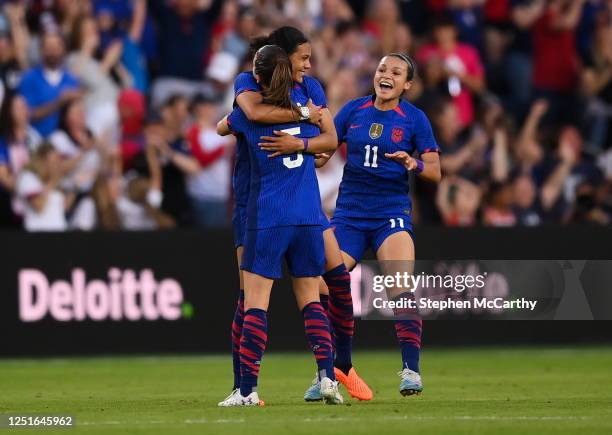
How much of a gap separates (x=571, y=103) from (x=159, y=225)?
6.35 metres

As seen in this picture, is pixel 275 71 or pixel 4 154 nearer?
pixel 275 71

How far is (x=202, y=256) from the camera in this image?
51.9 ft

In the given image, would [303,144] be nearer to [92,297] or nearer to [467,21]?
[92,297]

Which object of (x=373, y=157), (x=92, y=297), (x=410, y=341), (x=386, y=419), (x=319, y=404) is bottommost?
(x=92, y=297)

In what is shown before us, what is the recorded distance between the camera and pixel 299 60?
941 centimetres

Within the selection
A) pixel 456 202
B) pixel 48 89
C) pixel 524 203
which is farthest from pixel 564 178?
pixel 48 89

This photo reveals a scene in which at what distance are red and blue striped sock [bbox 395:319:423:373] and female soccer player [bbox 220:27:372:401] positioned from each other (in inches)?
14.4

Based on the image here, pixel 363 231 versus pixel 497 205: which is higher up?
pixel 363 231

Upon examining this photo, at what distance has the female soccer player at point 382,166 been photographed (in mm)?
10531

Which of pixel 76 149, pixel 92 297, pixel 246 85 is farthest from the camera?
pixel 76 149

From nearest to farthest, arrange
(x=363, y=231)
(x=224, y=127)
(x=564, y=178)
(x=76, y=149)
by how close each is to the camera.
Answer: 1. (x=224, y=127)
2. (x=363, y=231)
3. (x=76, y=149)
4. (x=564, y=178)

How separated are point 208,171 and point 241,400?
24.4ft

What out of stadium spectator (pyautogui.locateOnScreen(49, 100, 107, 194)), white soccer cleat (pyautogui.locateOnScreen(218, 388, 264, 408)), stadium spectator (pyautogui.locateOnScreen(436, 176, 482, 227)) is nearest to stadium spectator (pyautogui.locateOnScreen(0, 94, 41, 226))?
stadium spectator (pyautogui.locateOnScreen(49, 100, 107, 194))

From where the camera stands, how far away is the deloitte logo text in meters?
15.3
